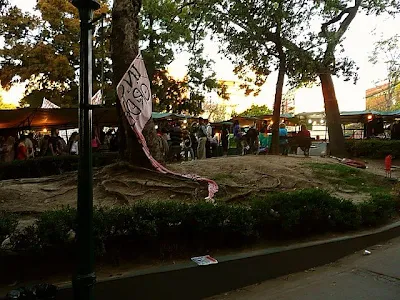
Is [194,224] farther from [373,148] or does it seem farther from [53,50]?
[53,50]

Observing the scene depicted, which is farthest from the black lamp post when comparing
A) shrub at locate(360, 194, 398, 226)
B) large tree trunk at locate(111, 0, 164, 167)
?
large tree trunk at locate(111, 0, 164, 167)

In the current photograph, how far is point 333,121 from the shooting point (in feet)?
52.4

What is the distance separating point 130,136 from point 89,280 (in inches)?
202

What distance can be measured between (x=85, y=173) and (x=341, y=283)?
3272 mm

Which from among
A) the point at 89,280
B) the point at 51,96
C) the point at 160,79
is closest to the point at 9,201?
the point at 89,280

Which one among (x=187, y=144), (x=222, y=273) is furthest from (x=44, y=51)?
(x=222, y=273)

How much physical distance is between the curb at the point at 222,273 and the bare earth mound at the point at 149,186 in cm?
175

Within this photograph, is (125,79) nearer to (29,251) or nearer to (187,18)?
(29,251)

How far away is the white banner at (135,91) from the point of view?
4766 mm

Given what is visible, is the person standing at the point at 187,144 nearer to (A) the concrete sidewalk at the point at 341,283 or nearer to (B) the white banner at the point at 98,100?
(A) the concrete sidewalk at the point at 341,283

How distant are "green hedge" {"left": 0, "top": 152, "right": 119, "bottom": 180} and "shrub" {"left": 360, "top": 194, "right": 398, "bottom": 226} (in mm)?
6387

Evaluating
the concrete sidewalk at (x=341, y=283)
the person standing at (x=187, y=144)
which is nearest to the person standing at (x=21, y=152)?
the person standing at (x=187, y=144)

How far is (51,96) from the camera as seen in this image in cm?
2461

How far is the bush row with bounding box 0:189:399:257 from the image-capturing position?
355 centimetres
